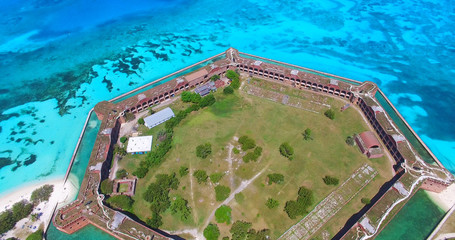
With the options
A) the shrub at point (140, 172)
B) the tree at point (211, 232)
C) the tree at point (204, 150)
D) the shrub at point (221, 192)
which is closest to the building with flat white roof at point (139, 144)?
the shrub at point (140, 172)

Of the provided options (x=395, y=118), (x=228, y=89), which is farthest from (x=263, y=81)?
(x=395, y=118)

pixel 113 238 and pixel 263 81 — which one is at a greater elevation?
pixel 263 81

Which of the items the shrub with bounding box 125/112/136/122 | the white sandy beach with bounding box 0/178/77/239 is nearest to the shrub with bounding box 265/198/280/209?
the shrub with bounding box 125/112/136/122

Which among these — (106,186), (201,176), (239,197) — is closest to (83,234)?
(106,186)

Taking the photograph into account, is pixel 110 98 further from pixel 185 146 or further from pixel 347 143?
pixel 347 143

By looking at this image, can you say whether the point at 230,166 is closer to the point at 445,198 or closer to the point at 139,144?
the point at 139,144

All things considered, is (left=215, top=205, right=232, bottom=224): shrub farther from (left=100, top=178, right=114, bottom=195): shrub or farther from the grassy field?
(left=100, top=178, right=114, bottom=195): shrub
